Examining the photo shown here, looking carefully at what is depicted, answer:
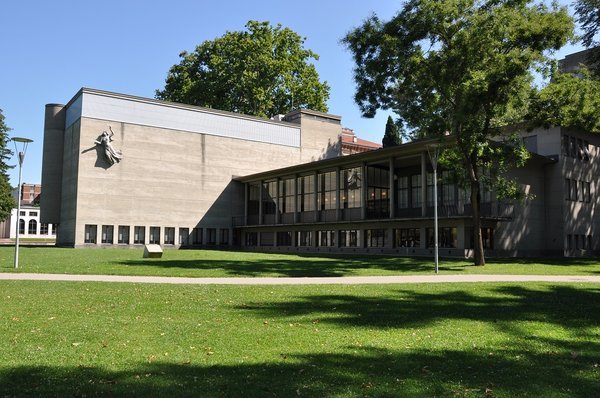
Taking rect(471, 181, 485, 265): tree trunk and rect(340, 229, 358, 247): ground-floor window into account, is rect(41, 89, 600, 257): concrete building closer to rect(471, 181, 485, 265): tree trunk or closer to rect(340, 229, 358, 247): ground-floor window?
rect(340, 229, 358, 247): ground-floor window

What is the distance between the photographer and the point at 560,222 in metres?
44.1

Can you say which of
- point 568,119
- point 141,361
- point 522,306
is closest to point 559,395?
point 141,361

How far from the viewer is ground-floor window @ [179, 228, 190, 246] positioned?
58028mm

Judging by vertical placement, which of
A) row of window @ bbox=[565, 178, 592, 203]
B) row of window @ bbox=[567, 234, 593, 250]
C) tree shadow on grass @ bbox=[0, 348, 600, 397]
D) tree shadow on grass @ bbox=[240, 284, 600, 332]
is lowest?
tree shadow on grass @ bbox=[0, 348, 600, 397]

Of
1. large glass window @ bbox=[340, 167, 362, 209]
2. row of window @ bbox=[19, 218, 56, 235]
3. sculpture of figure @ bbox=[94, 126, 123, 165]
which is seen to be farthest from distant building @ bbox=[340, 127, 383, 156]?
row of window @ bbox=[19, 218, 56, 235]

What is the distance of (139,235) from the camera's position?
5550 cm

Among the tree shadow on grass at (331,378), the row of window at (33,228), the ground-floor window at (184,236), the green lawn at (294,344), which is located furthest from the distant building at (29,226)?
the tree shadow on grass at (331,378)

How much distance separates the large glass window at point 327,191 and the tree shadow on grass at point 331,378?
44001mm

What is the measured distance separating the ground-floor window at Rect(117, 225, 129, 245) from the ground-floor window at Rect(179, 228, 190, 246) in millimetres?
5816

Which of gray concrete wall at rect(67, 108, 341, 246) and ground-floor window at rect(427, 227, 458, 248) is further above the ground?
gray concrete wall at rect(67, 108, 341, 246)

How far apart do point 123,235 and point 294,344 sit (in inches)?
1957

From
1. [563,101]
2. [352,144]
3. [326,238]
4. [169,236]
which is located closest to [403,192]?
[326,238]

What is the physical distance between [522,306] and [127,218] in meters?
48.0

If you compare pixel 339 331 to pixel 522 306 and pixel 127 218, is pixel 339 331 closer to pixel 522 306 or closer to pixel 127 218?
pixel 522 306
